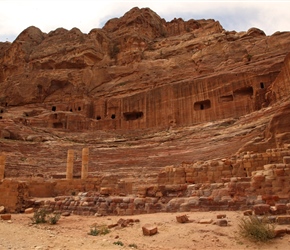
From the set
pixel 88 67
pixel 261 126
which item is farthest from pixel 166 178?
pixel 88 67

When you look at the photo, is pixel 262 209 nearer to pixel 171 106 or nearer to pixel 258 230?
pixel 258 230

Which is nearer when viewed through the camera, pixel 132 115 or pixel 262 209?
pixel 262 209

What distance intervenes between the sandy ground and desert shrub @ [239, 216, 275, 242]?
0.11m

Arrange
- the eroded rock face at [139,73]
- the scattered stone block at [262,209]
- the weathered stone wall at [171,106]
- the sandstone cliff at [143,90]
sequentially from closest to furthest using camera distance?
the scattered stone block at [262,209]
the sandstone cliff at [143,90]
the weathered stone wall at [171,106]
the eroded rock face at [139,73]

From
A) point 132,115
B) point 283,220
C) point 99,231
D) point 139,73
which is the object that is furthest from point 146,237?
point 139,73

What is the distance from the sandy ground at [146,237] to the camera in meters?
5.76

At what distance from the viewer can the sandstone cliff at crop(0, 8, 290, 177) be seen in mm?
22188

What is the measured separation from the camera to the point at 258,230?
573cm

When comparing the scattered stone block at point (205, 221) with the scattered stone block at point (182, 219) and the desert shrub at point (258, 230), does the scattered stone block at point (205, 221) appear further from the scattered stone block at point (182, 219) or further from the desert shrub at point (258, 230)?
the desert shrub at point (258, 230)

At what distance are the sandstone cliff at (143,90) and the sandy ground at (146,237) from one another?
316 inches

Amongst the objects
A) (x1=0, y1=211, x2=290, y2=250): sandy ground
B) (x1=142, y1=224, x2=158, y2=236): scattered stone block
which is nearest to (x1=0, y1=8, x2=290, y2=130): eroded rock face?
(x1=0, y1=211, x2=290, y2=250): sandy ground

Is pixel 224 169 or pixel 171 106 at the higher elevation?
pixel 171 106

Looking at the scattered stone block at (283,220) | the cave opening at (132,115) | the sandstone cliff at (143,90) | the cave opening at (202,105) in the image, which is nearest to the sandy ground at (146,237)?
the scattered stone block at (283,220)

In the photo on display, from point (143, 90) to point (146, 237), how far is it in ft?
97.1
